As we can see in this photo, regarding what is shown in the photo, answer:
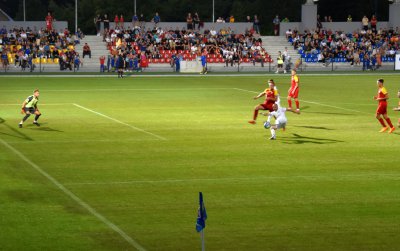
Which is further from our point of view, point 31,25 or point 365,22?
point 365,22

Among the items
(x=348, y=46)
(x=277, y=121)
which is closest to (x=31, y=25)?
(x=348, y=46)

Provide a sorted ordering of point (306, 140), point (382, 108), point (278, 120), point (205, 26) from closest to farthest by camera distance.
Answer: point (278, 120) < point (306, 140) < point (382, 108) < point (205, 26)

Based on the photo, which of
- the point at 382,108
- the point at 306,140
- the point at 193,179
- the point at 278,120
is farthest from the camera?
the point at 382,108

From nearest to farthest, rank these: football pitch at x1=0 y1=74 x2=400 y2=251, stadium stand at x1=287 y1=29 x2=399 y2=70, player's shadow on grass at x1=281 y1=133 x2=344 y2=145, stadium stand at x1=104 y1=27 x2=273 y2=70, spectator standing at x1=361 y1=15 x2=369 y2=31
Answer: football pitch at x1=0 y1=74 x2=400 y2=251 < player's shadow on grass at x1=281 y1=133 x2=344 y2=145 < stadium stand at x1=104 y1=27 x2=273 y2=70 < stadium stand at x1=287 y1=29 x2=399 y2=70 < spectator standing at x1=361 y1=15 x2=369 y2=31

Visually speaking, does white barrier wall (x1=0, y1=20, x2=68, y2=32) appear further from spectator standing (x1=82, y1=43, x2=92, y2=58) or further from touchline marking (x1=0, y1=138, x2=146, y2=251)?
touchline marking (x1=0, y1=138, x2=146, y2=251)

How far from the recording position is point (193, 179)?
70.2ft

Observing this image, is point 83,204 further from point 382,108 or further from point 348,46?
point 348,46

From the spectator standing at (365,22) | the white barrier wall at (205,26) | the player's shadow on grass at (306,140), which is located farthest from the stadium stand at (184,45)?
the player's shadow on grass at (306,140)

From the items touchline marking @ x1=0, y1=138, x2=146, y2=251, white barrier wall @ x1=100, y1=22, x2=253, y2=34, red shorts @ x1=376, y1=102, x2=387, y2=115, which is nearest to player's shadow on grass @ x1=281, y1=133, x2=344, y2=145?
red shorts @ x1=376, y1=102, x2=387, y2=115

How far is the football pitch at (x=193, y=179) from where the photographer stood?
1562 centimetres

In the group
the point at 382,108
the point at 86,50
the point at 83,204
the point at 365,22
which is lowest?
the point at 83,204

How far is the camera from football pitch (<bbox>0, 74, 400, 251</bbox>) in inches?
615

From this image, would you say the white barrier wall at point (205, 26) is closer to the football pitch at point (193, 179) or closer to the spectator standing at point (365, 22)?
the spectator standing at point (365, 22)

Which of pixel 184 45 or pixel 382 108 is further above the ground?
pixel 184 45
